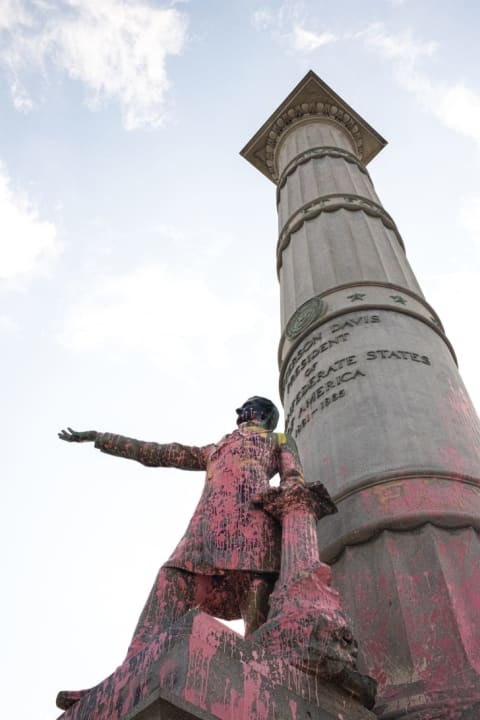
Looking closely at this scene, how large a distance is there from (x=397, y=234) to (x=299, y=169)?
8.53 feet

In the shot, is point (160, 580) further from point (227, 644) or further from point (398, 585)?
point (398, 585)

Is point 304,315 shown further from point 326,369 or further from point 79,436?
point 79,436

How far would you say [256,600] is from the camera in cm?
389

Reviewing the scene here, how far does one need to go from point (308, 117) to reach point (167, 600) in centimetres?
1257

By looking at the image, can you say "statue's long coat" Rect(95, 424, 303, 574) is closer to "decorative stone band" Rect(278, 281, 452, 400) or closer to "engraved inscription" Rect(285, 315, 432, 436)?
"engraved inscription" Rect(285, 315, 432, 436)

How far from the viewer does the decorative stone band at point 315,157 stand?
12.3m

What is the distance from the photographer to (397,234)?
1038cm

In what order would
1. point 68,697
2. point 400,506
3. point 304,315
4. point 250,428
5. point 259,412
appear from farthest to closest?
point 304,315
point 259,412
point 250,428
point 400,506
point 68,697

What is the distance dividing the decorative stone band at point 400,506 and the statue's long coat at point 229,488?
28.4 inches

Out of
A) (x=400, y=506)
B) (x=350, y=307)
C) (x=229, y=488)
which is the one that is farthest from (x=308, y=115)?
(x=229, y=488)

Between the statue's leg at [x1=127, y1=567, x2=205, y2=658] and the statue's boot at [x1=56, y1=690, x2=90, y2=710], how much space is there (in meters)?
0.42

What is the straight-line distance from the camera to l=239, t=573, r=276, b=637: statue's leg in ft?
12.7

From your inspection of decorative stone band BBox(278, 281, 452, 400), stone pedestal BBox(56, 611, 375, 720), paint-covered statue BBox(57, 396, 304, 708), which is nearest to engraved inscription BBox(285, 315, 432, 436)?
decorative stone band BBox(278, 281, 452, 400)

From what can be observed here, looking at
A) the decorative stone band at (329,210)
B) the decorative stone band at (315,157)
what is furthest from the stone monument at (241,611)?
the decorative stone band at (315,157)
